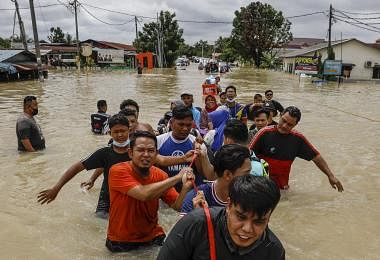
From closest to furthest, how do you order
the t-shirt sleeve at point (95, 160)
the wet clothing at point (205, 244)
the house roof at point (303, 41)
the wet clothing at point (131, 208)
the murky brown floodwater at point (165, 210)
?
the wet clothing at point (205, 244)
the wet clothing at point (131, 208)
the t-shirt sleeve at point (95, 160)
the murky brown floodwater at point (165, 210)
the house roof at point (303, 41)

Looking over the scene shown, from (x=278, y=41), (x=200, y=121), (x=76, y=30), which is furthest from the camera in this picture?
(x=278, y=41)

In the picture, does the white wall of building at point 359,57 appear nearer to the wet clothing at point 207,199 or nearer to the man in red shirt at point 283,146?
the man in red shirt at point 283,146

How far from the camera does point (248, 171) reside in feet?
8.80

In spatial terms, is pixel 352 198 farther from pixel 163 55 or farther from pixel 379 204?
pixel 163 55

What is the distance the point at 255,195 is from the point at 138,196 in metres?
1.49

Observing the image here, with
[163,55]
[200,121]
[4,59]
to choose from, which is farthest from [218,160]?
[163,55]

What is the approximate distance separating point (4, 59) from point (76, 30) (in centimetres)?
1845

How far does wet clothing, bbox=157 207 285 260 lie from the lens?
1891mm

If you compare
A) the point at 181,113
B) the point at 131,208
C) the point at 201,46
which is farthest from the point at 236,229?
the point at 201,46

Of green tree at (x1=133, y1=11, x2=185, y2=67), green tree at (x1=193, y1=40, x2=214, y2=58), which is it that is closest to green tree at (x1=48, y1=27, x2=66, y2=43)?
green tree at (x1=133, y1=11, x2=185, y2=67)

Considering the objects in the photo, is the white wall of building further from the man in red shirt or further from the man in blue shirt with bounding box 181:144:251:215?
the man in blue shirt with bounding box 181:144:251:215

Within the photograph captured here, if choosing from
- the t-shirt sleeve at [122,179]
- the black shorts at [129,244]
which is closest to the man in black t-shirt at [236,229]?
the t-shirt sleeve at [122,179]

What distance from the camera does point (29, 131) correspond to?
316 inches

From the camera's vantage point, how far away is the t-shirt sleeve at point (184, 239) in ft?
6.32
